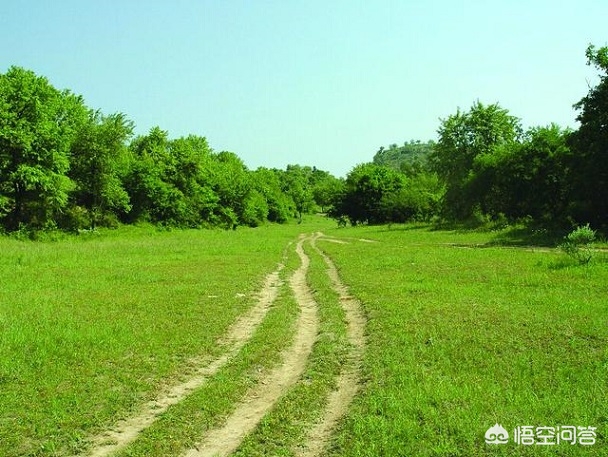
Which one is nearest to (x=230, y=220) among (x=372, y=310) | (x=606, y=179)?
(x=606, y=179)

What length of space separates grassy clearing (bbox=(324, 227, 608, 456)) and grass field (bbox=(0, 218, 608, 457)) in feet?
0.10

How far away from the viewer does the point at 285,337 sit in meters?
12.0

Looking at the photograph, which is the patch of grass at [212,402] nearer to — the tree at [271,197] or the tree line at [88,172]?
the tree line at [88,172]

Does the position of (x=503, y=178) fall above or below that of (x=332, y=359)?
above

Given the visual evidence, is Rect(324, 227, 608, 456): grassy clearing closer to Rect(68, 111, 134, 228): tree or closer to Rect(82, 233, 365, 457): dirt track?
Rect(82, 233, 365, 457): dirt track

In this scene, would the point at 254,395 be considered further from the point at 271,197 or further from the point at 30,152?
the point at 271,197

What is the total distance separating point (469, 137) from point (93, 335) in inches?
2604

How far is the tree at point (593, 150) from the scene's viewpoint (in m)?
33.2

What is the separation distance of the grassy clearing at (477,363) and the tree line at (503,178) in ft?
63.5

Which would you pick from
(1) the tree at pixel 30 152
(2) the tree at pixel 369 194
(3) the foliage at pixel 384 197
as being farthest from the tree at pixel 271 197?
(1) the tree at pixel 30 152

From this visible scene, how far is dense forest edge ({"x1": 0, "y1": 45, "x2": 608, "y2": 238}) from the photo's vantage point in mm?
37406

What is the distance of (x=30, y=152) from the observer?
1688 inches

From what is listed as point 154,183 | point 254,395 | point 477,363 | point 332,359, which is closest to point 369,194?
point 154,183

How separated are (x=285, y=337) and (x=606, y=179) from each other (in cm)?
3035
